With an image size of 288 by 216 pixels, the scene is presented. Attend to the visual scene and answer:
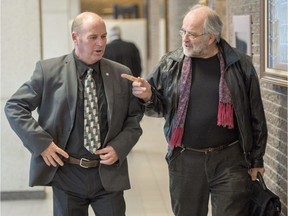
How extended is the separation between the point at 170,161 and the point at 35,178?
84 centimetres

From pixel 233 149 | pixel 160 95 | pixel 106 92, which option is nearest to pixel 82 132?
pixel 106 92

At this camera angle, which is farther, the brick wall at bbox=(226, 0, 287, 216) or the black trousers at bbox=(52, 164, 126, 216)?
the brick wall at bbox=(226, 0, 287, 216)

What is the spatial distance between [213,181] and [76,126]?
2.92ft

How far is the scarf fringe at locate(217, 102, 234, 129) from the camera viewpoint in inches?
144

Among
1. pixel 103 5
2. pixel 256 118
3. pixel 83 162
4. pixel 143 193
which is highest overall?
pixel 103 5

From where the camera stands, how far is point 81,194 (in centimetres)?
352

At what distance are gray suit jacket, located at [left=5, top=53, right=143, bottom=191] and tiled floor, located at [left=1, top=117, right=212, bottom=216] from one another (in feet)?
7.95

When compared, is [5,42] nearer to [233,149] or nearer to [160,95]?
[160,95]

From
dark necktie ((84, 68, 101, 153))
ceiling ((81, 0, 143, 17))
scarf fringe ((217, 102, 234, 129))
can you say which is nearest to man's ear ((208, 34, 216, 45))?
scarf fringe ((217, 102, 234, 129))

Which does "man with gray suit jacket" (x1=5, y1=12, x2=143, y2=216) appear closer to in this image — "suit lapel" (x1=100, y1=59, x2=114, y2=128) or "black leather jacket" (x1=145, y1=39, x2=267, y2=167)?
"suit lapel" (x1=100, y1=59, x2=114, y2=128)

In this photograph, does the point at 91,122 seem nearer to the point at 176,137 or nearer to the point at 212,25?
the point at 176,137

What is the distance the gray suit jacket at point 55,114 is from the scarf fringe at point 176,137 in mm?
313

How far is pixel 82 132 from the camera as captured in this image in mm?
3443

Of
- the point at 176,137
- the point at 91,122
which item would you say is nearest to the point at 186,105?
the point at 176,137
